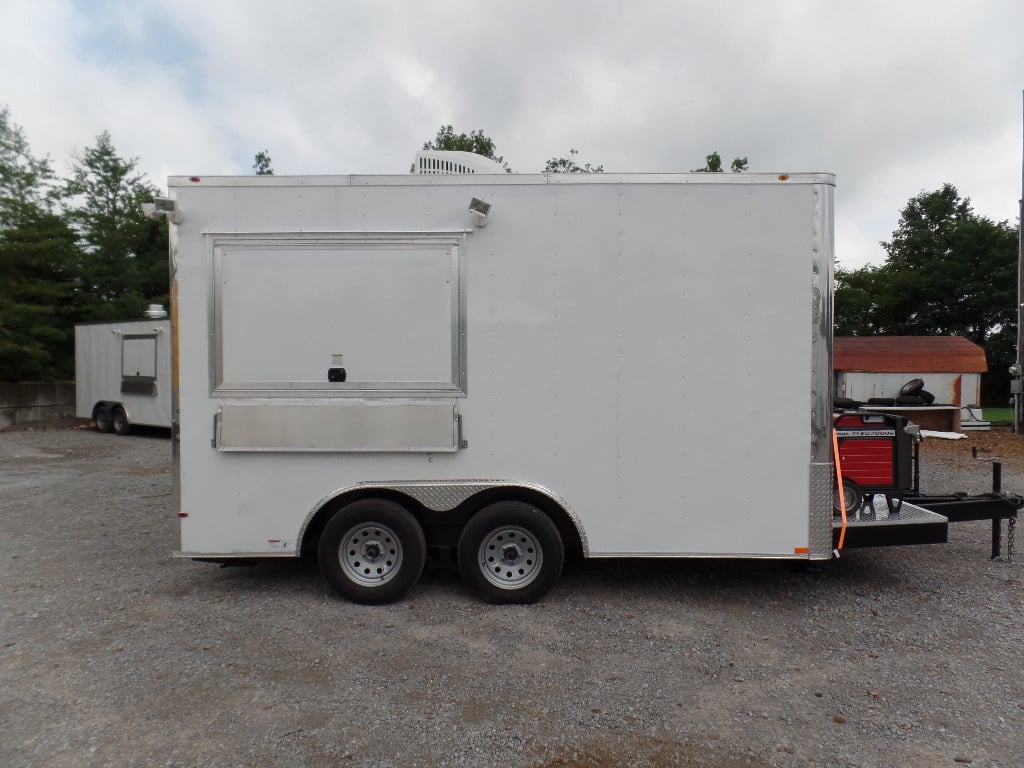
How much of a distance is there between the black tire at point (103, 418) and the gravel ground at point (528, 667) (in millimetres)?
10859

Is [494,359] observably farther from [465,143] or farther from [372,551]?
[465,143]

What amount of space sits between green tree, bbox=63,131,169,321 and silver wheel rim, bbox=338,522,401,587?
18.6 meters

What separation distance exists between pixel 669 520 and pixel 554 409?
3.51 ft

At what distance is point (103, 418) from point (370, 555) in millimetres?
13970

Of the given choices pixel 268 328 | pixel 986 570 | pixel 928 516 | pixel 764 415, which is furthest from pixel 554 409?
pixel 986 570

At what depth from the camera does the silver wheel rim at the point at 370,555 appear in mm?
4387

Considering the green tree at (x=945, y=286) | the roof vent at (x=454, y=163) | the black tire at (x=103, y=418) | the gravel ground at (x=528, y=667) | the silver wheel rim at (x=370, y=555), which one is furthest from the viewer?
the green tree at (x=945, y=286)

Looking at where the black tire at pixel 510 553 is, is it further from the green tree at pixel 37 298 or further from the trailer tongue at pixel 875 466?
the green tree at pixel 37 298

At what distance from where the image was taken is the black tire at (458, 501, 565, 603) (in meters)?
4.29

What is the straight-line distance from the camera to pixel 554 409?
4.27 m

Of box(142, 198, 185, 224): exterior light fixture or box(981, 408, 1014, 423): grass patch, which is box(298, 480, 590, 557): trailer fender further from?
box(981, 408, 1014, 423): grass patch

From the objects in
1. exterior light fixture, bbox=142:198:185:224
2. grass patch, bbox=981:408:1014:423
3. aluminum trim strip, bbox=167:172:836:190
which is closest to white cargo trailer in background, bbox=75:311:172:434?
exterior light fixture, bbox=142:198:185:224

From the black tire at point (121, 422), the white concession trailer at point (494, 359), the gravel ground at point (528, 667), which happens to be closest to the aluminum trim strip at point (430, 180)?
the white concession trailer at point (494, 359)

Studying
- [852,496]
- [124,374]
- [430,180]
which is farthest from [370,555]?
[124,374]
